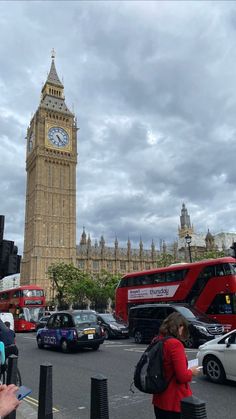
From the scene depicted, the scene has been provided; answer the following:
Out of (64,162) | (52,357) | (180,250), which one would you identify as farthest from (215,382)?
(180,250)

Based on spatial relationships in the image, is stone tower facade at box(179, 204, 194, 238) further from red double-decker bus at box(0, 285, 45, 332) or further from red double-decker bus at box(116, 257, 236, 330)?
red double-decker bus at box(116, 257, 236, 330)

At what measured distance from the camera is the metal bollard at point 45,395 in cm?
A: 567

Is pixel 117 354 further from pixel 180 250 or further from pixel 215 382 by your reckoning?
pixel 180 250

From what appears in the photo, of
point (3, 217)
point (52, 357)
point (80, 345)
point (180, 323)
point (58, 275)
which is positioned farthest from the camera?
point (58, 275)

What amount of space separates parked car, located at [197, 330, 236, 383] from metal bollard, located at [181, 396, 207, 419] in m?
6.32

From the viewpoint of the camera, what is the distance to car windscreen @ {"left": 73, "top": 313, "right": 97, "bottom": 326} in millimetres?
16478

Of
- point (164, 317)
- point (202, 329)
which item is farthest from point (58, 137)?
point (202, 329)

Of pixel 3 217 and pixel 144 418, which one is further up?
pixel 3 217

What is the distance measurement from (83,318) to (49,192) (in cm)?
7705

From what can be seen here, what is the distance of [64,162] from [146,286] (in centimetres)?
7305

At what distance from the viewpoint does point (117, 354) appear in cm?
1502

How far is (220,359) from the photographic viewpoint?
29.6 ft

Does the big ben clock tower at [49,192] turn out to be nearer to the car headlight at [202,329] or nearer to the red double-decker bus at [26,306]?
the red double-decker bus at [26,306]

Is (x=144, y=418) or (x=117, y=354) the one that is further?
(x=117, y=354)
